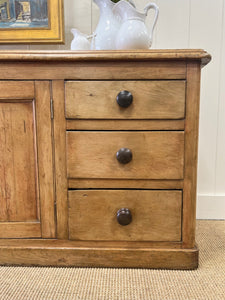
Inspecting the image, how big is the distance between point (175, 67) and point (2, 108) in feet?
1.86

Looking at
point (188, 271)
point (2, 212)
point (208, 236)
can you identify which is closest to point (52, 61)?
point (2, 212)

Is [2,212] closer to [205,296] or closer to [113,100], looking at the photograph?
[113,100]

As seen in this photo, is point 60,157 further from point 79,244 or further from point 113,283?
point 113,283

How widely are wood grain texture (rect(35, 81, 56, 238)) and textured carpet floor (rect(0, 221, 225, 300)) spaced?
139 mm

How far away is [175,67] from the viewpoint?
0.80 meters

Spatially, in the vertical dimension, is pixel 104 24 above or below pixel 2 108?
above

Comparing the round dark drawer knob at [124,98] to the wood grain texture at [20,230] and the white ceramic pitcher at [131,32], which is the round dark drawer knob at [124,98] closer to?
the white ceramic pitcher at [131,32]

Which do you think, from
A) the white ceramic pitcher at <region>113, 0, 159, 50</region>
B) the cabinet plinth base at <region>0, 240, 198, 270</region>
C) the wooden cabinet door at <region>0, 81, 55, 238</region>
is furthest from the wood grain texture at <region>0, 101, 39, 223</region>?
the white ceramic pitcher at <region>113, 0, 159, 50</region>

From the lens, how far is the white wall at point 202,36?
1.22 meters

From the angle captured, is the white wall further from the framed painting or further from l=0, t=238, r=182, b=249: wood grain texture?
l=0, t=238, r=182, b=249: wood grain texture

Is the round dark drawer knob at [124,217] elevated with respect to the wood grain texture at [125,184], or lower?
lower

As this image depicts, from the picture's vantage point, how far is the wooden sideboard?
0.81 meters

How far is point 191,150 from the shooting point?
0.83 metres

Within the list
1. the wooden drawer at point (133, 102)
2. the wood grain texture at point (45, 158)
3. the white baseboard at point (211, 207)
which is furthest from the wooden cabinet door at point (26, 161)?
the white baseboard at point (211, 207)
